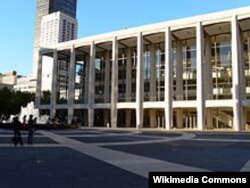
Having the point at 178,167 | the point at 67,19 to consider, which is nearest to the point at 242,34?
the point at 178,167

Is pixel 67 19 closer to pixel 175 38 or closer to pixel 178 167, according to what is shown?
pixel 175 38

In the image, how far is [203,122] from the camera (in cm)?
4791

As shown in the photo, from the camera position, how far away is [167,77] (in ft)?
169

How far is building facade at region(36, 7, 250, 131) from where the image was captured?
48406mm

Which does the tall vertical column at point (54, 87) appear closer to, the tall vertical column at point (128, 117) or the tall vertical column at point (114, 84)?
the tall vertical column at point (114, 84)

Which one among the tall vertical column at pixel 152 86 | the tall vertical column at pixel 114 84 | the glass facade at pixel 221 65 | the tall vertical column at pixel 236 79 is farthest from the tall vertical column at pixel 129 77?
the tall vertical column at pixel 236 79

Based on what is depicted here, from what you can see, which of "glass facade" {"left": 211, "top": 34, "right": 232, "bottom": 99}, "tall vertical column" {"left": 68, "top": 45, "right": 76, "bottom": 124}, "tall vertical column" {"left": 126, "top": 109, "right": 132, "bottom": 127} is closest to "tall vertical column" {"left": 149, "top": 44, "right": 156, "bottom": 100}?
"tall vertical column" {"left": 126, "top": 109, "right": 132, "bottom": 127}

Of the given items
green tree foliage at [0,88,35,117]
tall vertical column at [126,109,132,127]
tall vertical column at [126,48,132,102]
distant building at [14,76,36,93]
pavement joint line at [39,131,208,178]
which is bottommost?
pavement joint line at [39,131,208,178]

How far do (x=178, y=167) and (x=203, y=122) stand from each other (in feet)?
126

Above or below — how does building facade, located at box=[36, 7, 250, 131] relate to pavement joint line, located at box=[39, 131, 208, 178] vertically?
above

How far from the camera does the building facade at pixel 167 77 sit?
159ft

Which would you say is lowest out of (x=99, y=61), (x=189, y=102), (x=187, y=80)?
(x=189, y=102)

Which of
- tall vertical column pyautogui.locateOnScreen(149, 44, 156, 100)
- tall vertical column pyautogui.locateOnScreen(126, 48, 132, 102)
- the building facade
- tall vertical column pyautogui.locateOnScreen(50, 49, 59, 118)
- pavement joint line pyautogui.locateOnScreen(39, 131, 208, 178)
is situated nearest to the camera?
pavement joint line pyautogui.locateOnScreen(39, 131, 208, 178)

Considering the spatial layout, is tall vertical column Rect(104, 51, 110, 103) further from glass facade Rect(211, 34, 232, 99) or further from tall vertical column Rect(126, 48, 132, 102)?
glass facade Rect(211, 34, 232, 99)
